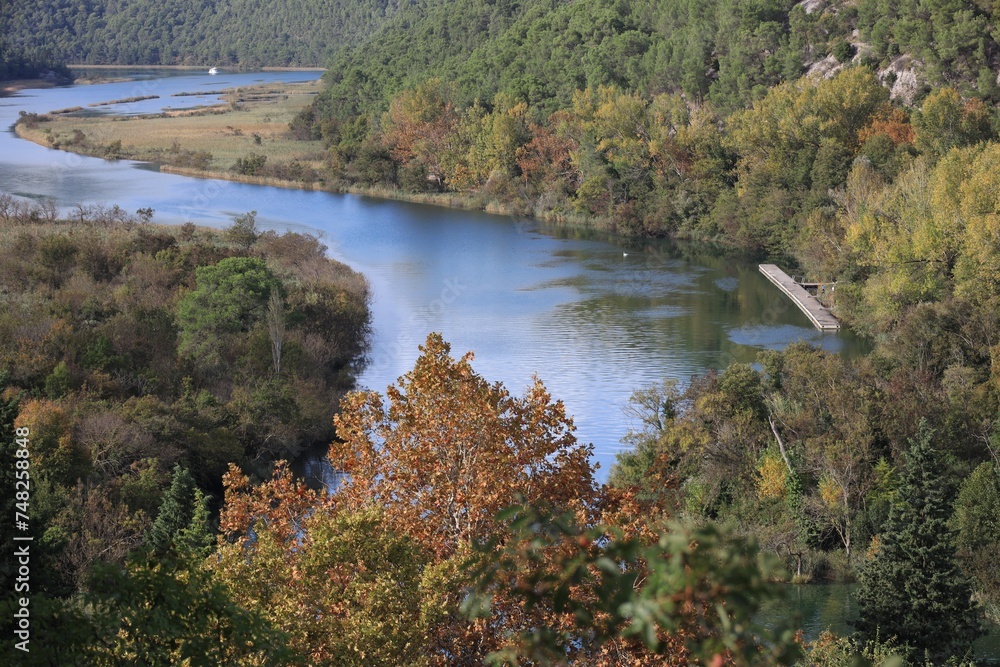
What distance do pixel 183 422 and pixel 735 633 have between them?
21225mm

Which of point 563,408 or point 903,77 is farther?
point 903,77

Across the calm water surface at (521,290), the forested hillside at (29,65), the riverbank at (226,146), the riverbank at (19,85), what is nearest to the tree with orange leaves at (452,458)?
the calm water surface at (521,290)

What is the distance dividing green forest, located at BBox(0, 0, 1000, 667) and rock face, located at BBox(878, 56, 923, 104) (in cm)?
16

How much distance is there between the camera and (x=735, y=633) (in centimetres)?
390

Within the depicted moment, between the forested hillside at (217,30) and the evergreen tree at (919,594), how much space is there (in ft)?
362

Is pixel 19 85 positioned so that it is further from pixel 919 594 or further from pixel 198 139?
pixel 919 594

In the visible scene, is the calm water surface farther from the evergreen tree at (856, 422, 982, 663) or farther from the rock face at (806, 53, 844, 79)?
the rock face at (806, 53, 844, 79)

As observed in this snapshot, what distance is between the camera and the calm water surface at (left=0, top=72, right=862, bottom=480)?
3156 cm

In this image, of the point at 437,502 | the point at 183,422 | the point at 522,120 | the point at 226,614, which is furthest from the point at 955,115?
the point at 226,614

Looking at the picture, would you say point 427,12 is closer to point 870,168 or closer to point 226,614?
point 870,168

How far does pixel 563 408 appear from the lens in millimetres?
13250

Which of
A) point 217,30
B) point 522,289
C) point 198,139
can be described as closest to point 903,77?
point 522,289

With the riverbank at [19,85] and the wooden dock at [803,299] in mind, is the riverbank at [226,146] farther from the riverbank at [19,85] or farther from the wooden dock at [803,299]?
the wooden dock at [803,299]

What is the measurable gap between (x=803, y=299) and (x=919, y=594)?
2335 centimetres
